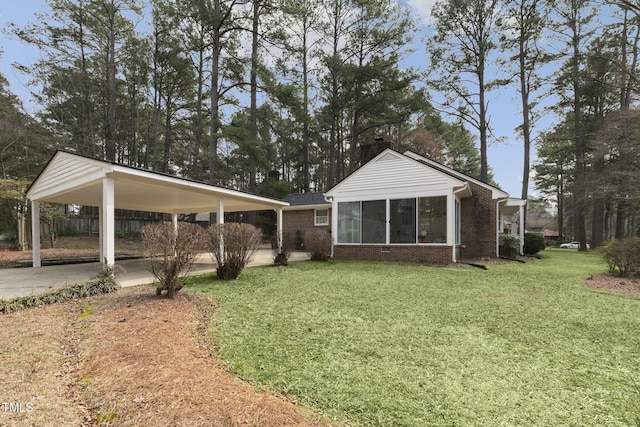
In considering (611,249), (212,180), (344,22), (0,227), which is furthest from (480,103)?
Result: (0,227)

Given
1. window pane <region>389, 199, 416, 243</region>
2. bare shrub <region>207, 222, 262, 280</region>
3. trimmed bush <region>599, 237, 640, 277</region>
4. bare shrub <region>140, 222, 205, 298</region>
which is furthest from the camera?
window pane <region>389, 199, 416, 243</region>

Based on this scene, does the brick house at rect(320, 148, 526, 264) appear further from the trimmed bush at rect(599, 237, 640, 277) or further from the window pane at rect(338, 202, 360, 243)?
the trimmed bush at rect(599, 237, 640, 277)

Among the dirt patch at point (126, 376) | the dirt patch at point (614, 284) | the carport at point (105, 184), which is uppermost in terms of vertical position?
the carport at point (105, 184)

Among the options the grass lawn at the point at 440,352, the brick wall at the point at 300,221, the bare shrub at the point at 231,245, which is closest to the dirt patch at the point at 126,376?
the grass lawn at the point at 440,352

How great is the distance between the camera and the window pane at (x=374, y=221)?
12008mm

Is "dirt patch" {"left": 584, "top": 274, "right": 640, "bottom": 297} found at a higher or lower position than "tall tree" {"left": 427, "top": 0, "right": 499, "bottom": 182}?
lower

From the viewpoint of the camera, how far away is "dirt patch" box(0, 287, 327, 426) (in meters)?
2.12

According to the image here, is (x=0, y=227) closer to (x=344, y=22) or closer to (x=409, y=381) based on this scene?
(x=409, y=381)

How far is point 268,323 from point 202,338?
90 cm

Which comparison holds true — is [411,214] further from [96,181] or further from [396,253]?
[96,181]

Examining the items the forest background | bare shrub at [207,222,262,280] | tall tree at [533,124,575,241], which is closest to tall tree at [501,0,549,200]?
the forest background

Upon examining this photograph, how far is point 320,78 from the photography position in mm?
24062

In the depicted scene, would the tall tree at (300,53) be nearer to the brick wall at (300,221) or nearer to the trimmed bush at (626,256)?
the brick wall at (300,221)
